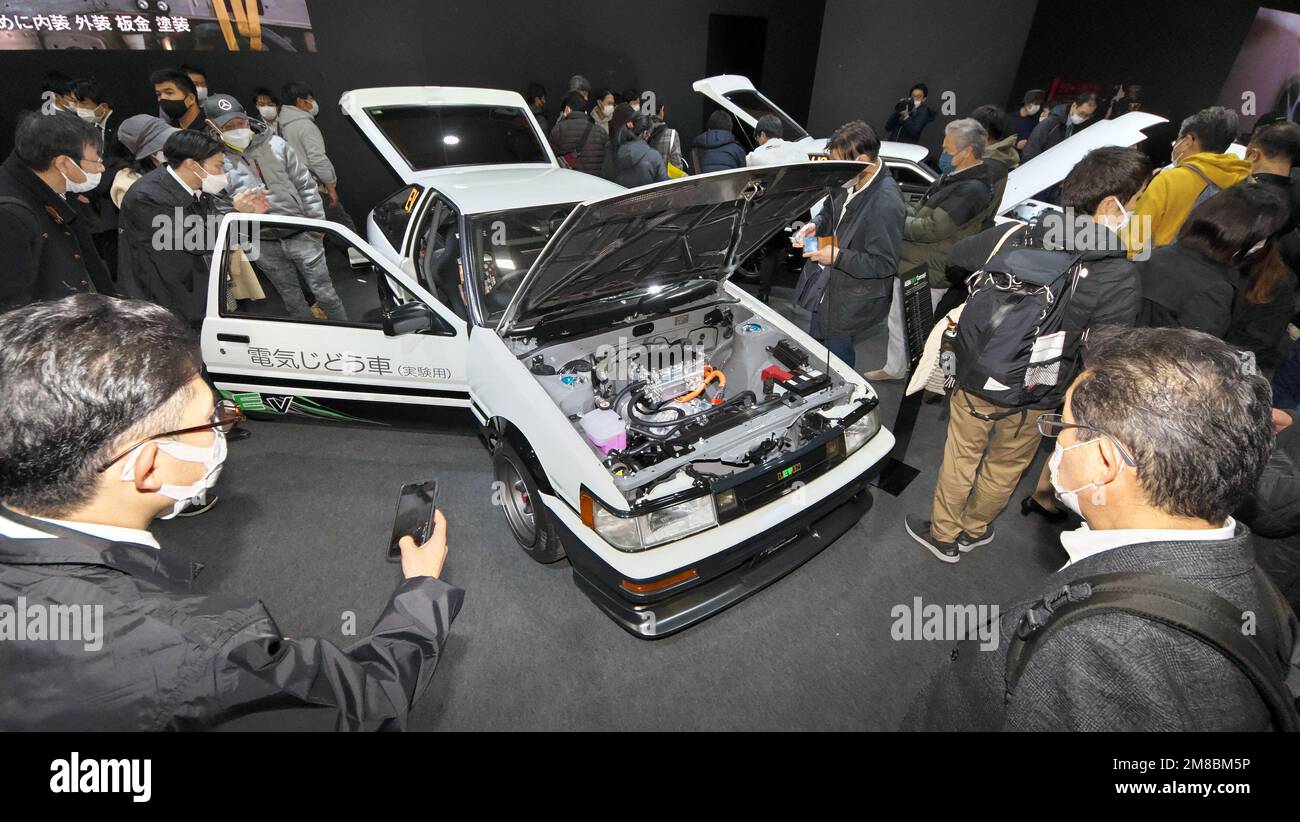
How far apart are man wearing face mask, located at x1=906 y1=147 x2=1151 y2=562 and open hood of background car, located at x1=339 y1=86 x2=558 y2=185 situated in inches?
131

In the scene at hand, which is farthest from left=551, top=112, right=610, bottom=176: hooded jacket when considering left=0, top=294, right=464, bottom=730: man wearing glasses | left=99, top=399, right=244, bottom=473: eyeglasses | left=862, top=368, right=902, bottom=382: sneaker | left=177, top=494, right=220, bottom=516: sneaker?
left=0, top=294, right=464, bottom=730: man wearing glasses

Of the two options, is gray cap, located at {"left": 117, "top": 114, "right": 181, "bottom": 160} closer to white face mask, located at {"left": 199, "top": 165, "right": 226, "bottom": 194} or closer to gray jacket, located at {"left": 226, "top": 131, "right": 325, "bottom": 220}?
gray jacket, located at {"left": 226, "top": 131, "right": 325, "bottom": 220}

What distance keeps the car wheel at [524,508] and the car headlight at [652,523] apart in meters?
0.39

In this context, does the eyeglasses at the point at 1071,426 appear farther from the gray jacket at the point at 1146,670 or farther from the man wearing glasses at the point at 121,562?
the man wearing glasses at the point at 121,562

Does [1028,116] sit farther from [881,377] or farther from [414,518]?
[414,518]

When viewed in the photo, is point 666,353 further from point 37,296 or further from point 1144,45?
point 1144,45

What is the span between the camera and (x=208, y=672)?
40.0 inches

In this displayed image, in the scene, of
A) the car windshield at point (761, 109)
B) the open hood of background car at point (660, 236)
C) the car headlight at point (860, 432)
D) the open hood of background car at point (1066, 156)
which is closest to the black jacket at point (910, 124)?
the car windshield at point (761, 109)

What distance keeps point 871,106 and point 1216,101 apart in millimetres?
4279

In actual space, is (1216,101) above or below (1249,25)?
below

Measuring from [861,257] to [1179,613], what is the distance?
264 cm

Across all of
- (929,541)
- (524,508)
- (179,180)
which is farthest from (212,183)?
(929,541)
